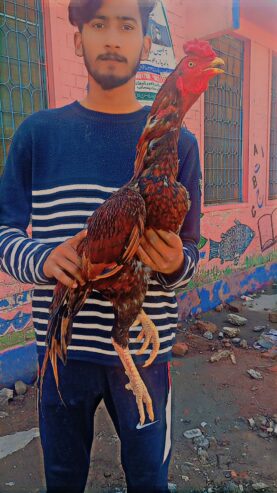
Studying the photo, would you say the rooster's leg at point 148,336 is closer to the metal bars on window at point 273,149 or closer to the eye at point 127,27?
the eye at point 127,27

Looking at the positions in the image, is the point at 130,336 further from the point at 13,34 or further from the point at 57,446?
the point at 13,34

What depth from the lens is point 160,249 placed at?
94 cm

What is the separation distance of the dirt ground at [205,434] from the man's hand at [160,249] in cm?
157

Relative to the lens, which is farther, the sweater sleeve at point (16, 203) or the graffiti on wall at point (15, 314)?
the graffiti on wall at point (15, 314)

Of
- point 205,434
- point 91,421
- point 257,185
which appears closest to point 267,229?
point 257,185

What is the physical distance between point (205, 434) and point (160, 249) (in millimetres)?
1958

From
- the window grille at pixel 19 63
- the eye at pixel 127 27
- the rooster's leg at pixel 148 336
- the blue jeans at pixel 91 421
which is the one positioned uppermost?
the window grille at pixel 19 63

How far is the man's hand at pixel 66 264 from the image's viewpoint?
93cm

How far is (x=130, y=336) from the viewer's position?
1.13 metres

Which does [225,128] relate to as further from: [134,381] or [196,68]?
[134,381]

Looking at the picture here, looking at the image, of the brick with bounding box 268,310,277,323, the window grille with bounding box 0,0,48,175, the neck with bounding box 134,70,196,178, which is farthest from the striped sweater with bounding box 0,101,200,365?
the brick with bounding box 268,310,277,323

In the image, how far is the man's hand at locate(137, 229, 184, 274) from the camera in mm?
930

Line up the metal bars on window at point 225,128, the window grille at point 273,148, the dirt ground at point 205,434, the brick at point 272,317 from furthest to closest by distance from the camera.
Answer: the window grille at point 273,148 < the brick at point 272,317 < the metal bars on window at point 225,128 < the dirt ground at point 205,434

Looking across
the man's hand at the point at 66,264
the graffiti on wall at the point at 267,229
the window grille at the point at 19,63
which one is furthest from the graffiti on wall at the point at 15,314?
the graffiti on wall at the point at 267,229
